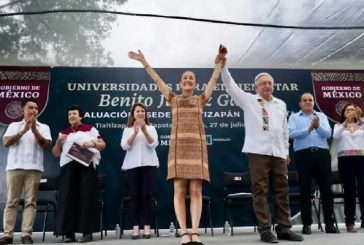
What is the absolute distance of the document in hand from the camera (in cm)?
419

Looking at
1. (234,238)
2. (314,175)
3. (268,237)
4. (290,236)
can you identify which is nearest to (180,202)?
(268,237)

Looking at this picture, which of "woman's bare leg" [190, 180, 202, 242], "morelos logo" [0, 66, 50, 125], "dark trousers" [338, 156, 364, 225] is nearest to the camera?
"woman's bare leg" [190, 180, 202, 242]

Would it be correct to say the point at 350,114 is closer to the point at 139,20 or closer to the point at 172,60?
the point at 172,60

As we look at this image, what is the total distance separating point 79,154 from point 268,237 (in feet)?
6.74

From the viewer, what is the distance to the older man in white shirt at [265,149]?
357 centimetres

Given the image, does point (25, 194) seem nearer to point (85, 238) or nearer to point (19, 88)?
point (85, 238)

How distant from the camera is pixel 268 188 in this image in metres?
3.65

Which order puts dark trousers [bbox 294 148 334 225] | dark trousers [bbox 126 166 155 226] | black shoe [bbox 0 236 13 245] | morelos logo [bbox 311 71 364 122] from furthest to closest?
morelos logo [bbox 311 71 364 122] → dark trousers [bbox 126 166 155 226] → dark trousers [bbox 294 148 334 225] → black shoe [bbox 0 236 13 245]

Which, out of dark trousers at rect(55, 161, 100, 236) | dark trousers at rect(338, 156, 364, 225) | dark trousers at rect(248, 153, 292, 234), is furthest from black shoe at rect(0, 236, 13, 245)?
dark trousers at rect(338, 156, 364, 225)

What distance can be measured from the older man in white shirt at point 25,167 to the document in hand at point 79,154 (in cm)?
41

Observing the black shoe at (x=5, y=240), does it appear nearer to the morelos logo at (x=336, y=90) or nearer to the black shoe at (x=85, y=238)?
the black shoe at (x=85, y=238)

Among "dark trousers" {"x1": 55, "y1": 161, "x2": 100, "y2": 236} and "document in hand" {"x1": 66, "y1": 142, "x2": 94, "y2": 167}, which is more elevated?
"document in hand" {"x1": 66, "y1": 142, "x2": 94, "y2": 167}

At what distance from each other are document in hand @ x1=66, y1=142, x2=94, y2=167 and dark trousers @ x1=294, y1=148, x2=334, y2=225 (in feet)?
7.51

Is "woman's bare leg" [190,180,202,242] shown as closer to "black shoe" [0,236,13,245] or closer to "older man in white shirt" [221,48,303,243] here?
"older man in white shirt" [221,48,303,243]
